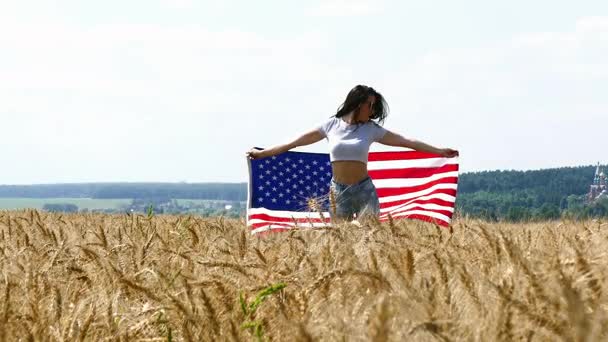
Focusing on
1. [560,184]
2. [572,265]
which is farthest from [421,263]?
[560,184]

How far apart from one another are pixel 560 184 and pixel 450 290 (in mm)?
157421

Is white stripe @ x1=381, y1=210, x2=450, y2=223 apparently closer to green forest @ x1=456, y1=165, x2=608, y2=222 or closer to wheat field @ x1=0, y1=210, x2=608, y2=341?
wheat field @ x1=0, y1=210, x2=608, y2=341

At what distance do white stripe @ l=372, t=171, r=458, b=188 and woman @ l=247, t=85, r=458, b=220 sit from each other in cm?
167

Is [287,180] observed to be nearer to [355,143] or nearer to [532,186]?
[355,143]

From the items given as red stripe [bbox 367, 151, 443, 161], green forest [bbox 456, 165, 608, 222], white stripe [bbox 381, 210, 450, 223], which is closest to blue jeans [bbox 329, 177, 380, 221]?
white stripe [bbox 381, 210, 450, 223]

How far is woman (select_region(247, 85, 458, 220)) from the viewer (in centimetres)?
680

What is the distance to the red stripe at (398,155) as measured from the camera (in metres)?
8.87

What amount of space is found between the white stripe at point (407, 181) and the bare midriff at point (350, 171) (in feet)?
5.89

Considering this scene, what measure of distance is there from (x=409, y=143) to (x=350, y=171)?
0.60 metres

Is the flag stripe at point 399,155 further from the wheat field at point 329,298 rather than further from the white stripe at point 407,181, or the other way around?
the wheat field at point 329,298

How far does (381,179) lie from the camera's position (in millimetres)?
9031

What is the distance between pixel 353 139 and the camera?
6.80 meters

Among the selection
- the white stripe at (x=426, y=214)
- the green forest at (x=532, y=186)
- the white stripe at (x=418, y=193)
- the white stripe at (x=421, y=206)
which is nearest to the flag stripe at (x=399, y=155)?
the white stripe at (x=418, y=193)

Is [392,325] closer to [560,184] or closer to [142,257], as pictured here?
[142,257]
